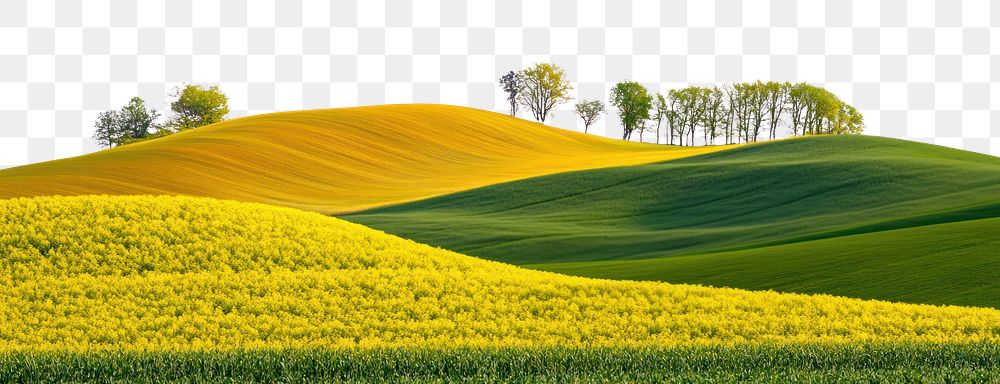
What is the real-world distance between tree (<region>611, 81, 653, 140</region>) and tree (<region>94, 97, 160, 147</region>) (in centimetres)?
6406

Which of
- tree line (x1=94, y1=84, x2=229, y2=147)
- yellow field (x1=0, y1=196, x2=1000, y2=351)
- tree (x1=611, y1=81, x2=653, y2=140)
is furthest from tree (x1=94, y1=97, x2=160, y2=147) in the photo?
yellow field (x1=0, y1=196, x2=1000, y2=351)

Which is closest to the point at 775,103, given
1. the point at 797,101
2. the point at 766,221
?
the point at 797,101

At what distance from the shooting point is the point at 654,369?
18312 mm

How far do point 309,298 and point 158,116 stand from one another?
11537 centimetres

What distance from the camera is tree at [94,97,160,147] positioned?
5197 inches

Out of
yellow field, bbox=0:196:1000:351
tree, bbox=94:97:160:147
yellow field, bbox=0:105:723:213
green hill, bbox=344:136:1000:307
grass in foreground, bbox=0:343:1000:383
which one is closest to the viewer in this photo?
grass in foreground, bbox=0:343:1000:383

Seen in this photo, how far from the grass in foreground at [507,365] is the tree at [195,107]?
12156cm

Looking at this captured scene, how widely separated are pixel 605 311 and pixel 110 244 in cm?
1595

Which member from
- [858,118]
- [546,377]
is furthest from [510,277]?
[858,118]

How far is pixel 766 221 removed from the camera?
57.4m

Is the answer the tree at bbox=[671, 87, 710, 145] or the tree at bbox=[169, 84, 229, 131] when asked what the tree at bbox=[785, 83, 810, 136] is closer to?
the tree at bbox=[671, 87, 710, 145]

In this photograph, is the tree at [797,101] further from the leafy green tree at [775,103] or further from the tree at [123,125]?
the tree at [123,125]

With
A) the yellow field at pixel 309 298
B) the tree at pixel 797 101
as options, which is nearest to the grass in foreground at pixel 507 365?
the yellow field at pixel 309 298

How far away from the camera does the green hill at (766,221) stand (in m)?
35.6
